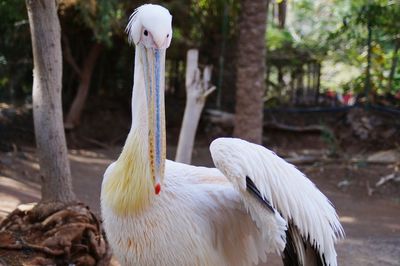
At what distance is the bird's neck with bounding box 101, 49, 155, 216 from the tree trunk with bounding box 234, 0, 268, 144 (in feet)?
18.2

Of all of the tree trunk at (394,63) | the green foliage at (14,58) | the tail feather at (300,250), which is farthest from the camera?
the tree trunk at (394,63)

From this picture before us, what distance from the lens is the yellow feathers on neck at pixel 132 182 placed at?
2967mm

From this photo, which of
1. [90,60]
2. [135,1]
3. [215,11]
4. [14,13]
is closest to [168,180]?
[14,13]

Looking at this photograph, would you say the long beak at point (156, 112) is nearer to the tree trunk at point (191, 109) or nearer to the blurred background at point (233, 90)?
the tree trunk at point (191, 109)

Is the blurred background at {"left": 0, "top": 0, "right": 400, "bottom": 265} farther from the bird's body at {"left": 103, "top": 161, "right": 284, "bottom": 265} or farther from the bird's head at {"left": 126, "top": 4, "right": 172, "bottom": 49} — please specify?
the bird's head at {"left": 126, "top": 4, "right": 172, "bottom": 49}

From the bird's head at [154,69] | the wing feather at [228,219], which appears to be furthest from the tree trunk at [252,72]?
the bird's head at [154,69]

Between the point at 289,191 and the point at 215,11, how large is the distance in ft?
32.8

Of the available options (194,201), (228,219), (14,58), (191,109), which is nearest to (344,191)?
(191,109)

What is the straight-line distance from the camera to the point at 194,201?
312 centimetres

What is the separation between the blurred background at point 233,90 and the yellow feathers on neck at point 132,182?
Answer: 4765mm

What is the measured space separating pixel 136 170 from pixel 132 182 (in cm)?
7

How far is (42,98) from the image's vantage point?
4.41 meters

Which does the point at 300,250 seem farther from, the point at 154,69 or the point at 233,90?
the point at 233,90

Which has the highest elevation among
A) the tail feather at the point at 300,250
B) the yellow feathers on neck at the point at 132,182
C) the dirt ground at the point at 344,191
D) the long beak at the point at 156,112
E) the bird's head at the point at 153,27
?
the bird's head at the point at 153,27
